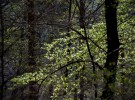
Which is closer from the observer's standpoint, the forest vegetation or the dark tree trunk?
the forest vegetation

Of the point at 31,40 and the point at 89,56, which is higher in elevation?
the point at 31,40

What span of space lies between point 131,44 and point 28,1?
644cm

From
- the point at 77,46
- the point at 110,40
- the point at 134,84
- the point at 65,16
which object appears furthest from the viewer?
the point at 65,16

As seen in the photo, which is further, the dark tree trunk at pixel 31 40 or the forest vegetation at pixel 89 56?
the dark tree trunk at pixel 31 40

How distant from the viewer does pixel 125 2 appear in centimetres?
854

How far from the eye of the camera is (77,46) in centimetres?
964

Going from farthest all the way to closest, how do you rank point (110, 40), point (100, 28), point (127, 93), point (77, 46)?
point (77, 46), point (100, 28), point (110, 40), point (127, 93)

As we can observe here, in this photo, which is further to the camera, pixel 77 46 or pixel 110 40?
pixel 77 46

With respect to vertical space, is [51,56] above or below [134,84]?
above

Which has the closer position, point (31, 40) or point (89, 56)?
point (89, 56)

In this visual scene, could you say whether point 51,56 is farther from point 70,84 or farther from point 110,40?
point 110,40

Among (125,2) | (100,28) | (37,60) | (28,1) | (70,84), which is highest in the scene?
(28,1)

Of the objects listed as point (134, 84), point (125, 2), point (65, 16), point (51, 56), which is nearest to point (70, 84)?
point (51, 56)

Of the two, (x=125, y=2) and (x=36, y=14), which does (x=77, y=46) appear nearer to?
(x=125, y=2)
